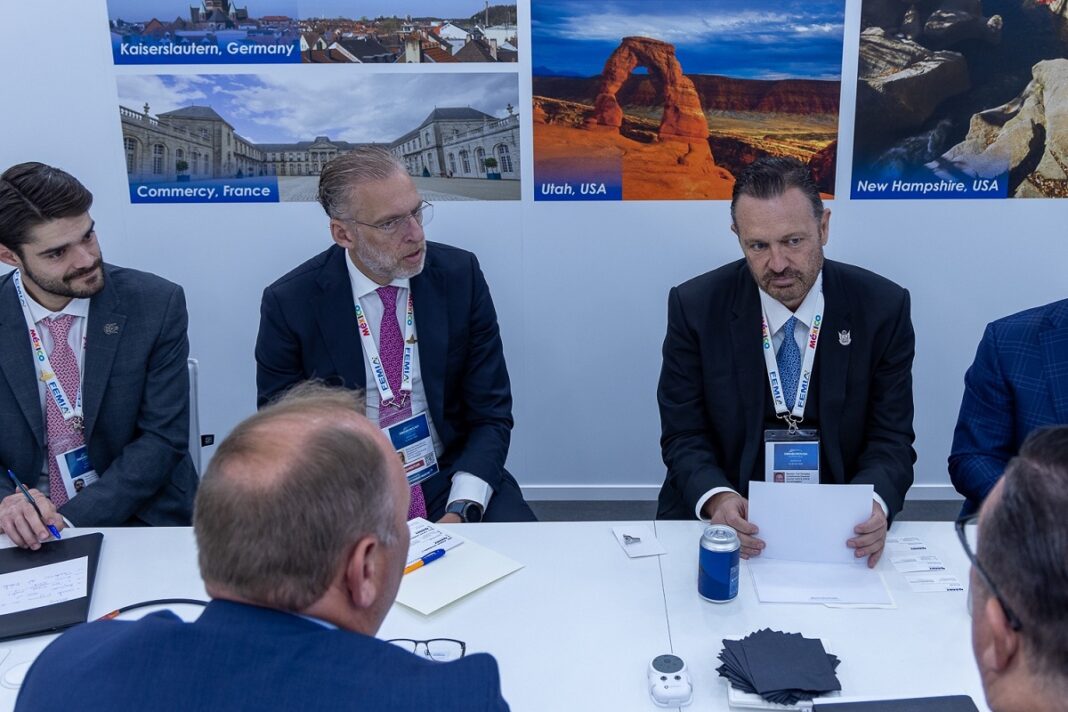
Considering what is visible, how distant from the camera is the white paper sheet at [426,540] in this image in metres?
2.00

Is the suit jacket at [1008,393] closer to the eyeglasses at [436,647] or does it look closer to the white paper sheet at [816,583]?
the white paper sheet at [816,583]

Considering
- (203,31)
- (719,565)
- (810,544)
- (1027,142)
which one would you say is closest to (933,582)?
(810,544)

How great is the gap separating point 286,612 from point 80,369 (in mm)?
1766

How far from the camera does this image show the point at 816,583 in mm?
1849

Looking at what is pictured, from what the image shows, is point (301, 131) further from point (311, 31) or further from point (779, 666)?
point (779, 666)

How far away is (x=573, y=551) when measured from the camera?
6.66 ft

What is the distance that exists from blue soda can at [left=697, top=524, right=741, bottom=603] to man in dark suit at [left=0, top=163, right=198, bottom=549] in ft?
5.27

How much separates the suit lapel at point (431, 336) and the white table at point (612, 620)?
68 cm

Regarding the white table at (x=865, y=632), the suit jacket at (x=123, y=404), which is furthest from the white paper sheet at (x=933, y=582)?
the suit jacket at (x=123, y=404)

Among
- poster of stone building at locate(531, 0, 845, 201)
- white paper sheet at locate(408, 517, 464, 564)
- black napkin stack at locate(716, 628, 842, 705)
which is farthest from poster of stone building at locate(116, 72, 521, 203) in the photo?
black napkin stack at locate(716, 628, 842, 705)

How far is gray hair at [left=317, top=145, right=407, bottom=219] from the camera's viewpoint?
2646 mm

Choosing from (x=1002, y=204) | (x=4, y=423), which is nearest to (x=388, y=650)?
(x=4, y=423)

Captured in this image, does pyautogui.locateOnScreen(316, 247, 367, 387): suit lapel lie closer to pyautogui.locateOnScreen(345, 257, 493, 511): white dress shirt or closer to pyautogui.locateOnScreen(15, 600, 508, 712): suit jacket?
pyautogui.locateOnScreen(345, 257, 493, 511): white dress shirt

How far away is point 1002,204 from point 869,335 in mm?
1758
